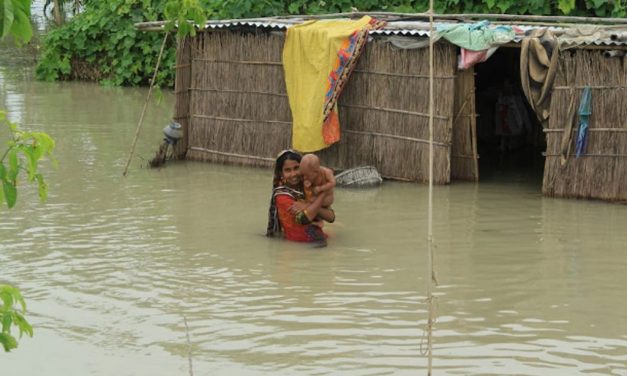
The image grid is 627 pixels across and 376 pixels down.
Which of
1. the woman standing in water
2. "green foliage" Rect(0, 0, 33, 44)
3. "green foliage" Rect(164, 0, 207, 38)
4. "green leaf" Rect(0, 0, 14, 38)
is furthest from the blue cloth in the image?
"green leaf" Rect(0, 0, 14, 38)

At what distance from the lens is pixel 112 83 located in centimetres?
1852

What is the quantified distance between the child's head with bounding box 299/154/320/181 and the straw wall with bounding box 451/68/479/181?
310cm

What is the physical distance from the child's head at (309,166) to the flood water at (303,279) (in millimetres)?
609

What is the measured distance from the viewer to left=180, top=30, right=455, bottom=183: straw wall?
1088 cm

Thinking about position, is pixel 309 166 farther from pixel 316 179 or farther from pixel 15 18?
pixel 15 18

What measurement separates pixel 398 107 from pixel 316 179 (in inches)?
118

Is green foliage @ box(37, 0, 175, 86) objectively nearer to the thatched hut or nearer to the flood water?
the thatched hut

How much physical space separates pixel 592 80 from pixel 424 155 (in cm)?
182

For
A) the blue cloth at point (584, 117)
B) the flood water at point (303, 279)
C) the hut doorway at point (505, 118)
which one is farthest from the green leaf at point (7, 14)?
the hut doorway at point (505, 118)

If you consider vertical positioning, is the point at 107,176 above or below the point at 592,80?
below

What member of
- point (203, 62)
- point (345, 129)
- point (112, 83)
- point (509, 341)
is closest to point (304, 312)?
point (509, 341)

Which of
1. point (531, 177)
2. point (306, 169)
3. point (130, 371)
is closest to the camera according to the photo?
point (130, 371)

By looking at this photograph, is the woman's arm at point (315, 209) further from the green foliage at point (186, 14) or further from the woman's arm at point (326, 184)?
the green foliage at point (186, 14)

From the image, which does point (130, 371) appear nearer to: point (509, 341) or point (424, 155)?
point (509, 341)
